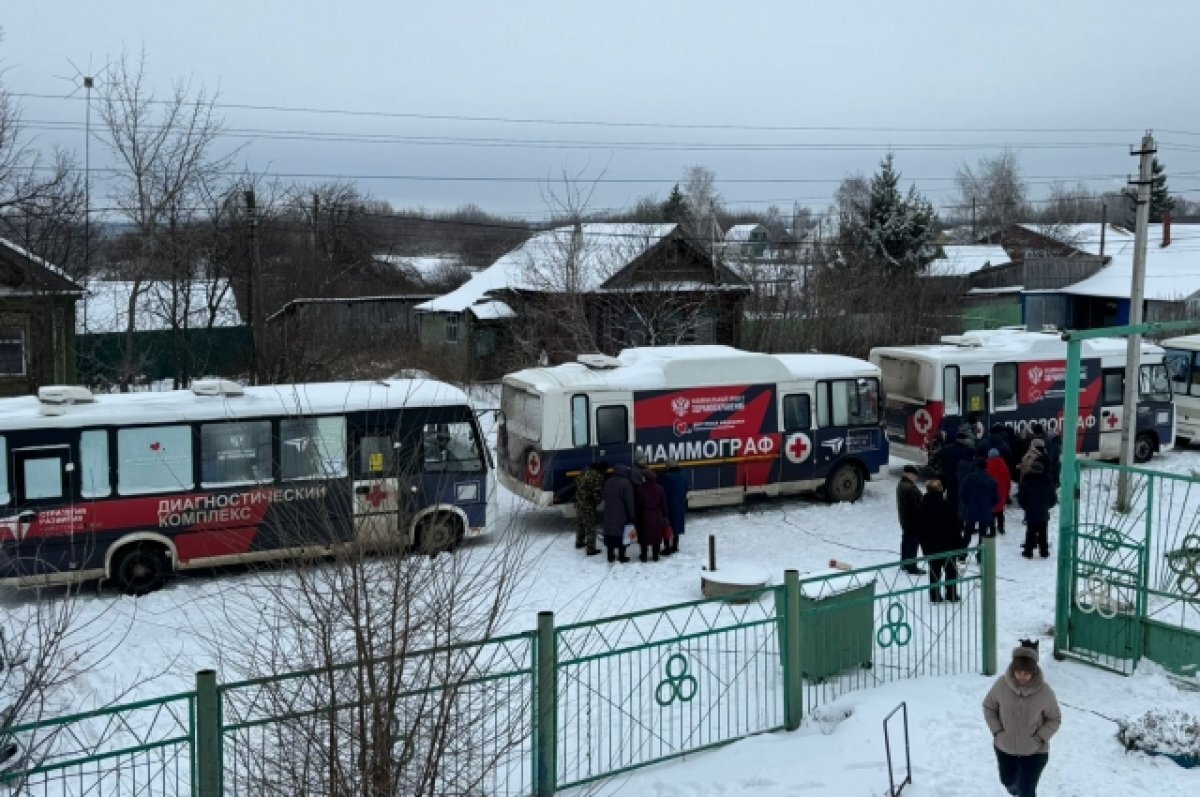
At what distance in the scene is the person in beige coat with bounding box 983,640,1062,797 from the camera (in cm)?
799

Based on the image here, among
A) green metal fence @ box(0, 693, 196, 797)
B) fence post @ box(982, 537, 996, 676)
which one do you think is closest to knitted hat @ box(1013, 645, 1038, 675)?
fence post @ box(982, 537, 996, 676)

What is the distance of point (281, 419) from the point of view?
611 inches

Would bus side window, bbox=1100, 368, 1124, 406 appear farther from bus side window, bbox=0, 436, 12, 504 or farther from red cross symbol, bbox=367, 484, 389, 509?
bus side window, bbox=0, 436, 12, 504

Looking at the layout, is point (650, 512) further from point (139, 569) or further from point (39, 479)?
point (39, 479)

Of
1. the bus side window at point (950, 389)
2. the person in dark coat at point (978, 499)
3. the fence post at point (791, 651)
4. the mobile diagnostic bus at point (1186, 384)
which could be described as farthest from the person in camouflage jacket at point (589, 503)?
the mobile diagnostic bus at point (1186, 384)

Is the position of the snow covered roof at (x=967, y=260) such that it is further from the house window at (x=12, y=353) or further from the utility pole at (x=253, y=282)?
the house window at (x=12, y=353)

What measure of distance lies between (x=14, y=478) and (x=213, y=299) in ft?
56.7

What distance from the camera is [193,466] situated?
1505cm

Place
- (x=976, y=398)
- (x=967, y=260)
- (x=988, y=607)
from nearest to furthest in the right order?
1. (x=988, y=607)
2. (x=976, y=398)
3. (x=967, y=260)

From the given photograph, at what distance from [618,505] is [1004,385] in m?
9.36

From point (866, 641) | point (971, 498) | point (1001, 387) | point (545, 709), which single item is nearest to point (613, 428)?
point (971, 498)

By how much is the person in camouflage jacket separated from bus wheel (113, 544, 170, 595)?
5599 millimetres

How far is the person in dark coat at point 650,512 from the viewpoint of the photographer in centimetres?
1576

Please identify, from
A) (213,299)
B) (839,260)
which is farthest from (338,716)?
(839,260)
